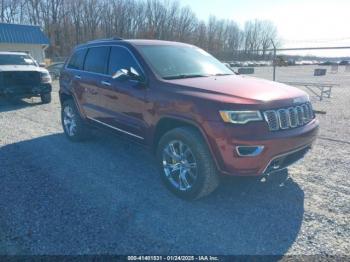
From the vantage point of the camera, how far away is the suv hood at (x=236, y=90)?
10.4 ft

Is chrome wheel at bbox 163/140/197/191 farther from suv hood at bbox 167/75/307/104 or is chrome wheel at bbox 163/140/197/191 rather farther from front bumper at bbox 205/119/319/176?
suv hood at bbox 167/75/307/104

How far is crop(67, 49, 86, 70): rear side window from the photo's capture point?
5.59m

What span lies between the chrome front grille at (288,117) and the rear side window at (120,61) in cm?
184

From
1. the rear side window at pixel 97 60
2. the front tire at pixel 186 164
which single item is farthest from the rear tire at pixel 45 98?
the front tire at pixel 186 164

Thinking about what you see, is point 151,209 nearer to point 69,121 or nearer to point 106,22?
point 69,121

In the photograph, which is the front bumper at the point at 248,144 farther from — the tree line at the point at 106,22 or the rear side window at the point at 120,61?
the tree line at the point at 106,22

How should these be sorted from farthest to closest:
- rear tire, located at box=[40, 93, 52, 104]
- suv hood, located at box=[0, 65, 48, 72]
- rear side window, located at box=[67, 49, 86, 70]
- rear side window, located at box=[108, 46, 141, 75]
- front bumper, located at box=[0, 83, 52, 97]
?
rear tire, located at box=[40, 93, 52, 104]
suv hood, located at box=[0, 65, 48, 72]
front bumper, located at box=[0, 83, 52, 97]
rear side window, located at box=[67, 49, 86, 70]
rear side window, located at box=[108, 46, 141, 75]

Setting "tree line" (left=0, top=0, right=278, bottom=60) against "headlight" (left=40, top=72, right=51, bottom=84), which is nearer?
"headlight" (left=40, top=72, right=51, bottom=84)

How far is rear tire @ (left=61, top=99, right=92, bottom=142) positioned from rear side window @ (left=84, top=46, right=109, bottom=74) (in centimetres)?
96

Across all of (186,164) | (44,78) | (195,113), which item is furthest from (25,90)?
(195,113)

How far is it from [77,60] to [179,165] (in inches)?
134

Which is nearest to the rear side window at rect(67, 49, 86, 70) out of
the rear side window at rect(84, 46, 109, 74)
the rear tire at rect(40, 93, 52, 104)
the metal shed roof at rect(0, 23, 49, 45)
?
the rear side window at rect(84, 46, 109, 74)

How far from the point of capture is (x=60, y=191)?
3.85 metres

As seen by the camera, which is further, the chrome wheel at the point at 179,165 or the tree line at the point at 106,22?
the tree line at the point at 106,22
